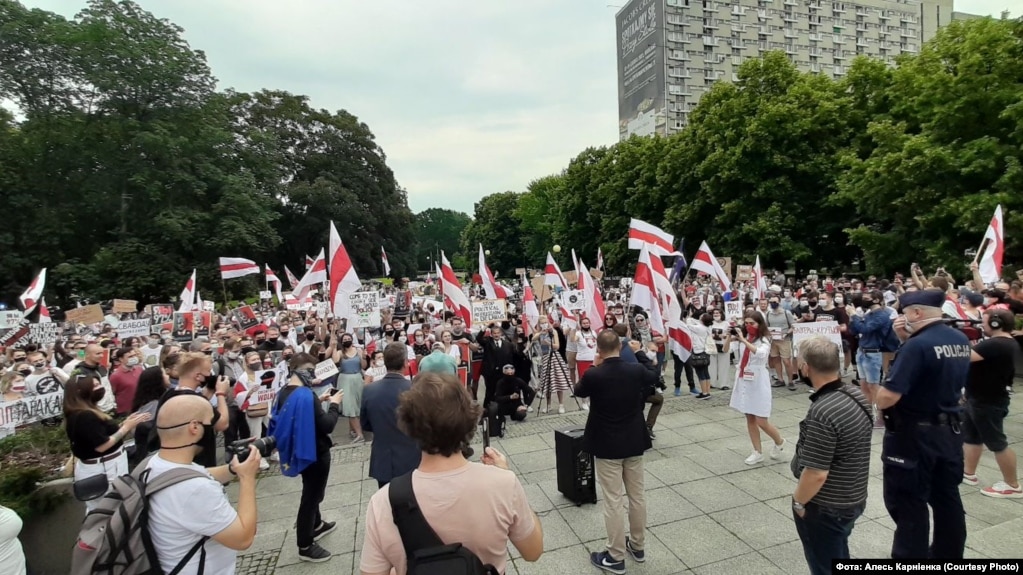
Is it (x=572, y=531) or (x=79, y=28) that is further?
(x=79, y=28)

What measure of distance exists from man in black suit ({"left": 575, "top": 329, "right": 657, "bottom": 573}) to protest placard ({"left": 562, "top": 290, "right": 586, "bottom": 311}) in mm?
6871

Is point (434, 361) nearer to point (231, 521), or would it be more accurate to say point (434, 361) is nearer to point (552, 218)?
point (231, 521)

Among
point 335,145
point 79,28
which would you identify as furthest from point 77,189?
point 335,145

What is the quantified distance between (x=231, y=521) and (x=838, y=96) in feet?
109

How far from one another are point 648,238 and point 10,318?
15.1 m

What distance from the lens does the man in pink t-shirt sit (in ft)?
6.21

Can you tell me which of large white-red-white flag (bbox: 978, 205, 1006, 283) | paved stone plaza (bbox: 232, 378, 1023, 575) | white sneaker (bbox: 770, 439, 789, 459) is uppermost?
large white-red-white flag (bbox: 978, 205, 1006, 283)

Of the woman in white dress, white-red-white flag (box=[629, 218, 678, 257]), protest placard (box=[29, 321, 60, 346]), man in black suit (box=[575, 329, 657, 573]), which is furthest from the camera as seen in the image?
protest placard (box=[29, 321, 60, 346])

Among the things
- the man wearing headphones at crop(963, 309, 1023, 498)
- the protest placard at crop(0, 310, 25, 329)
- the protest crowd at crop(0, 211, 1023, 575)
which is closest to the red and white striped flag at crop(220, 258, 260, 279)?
the protest placard at crop(0, 310, 25, 329)

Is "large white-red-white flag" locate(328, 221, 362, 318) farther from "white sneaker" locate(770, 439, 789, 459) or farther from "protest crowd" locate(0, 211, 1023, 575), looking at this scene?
"white sneaker" locate(770, 439, 789, 459)

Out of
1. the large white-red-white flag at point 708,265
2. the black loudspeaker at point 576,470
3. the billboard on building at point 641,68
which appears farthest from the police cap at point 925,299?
the billboard on building at point 641,68

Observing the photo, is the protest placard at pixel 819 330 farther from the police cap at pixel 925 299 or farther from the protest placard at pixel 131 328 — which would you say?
the protest placard at pixel 131 328

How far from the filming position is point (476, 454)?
7406mm

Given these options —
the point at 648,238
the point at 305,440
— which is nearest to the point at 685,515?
the point at 305,440
